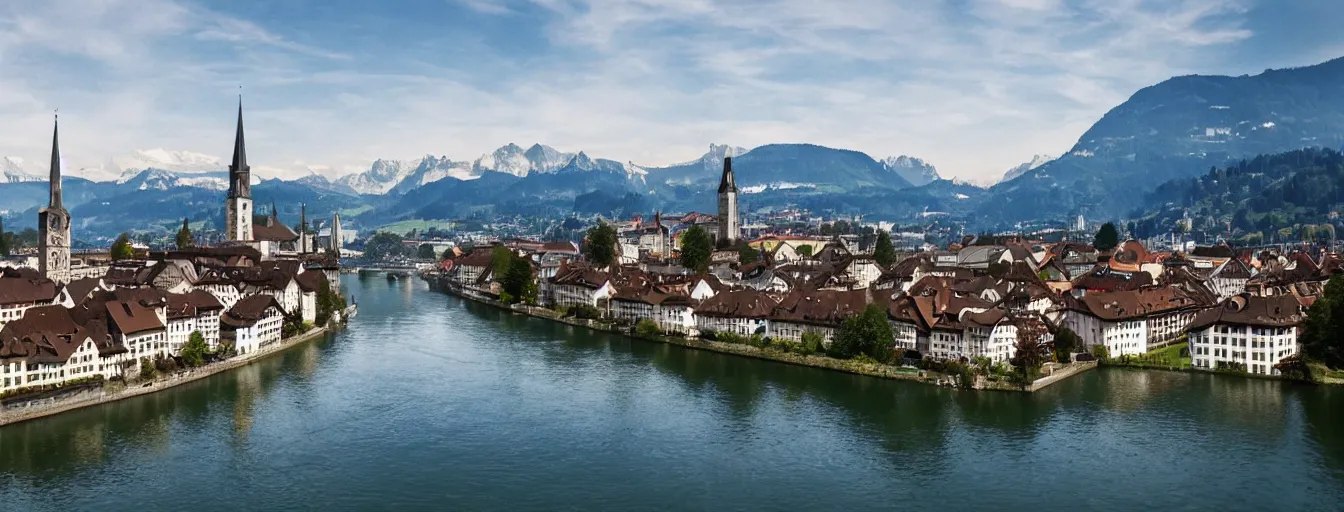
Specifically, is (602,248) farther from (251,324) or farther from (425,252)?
(425,252)

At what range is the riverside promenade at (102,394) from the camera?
832 inches

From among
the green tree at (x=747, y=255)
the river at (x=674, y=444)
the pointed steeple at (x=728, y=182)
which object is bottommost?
the river at (x=674, y=444)

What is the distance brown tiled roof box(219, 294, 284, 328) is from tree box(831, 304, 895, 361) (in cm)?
1609

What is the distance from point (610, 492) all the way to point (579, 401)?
7.54 m

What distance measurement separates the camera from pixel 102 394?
76.1ft

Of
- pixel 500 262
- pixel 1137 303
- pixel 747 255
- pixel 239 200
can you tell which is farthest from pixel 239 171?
pixel 1137 303

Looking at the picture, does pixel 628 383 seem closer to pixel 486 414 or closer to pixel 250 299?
pixel 486 414

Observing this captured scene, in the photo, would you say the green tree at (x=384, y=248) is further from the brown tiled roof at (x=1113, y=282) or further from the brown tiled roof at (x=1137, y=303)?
the brown tiled roof at (x=1137, y=303)

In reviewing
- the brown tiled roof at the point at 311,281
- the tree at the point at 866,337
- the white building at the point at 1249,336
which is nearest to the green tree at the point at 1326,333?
the white building at the point at 1249,336

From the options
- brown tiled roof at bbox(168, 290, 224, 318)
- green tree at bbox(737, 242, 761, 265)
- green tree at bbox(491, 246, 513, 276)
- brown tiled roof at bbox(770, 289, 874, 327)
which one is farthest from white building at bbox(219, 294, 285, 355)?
green tree at bbox(737, 242, 761, 265)

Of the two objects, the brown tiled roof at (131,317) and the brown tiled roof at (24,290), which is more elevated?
the brown tiled roof at (24,290)

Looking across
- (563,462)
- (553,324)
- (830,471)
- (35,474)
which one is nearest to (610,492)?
(563,462)

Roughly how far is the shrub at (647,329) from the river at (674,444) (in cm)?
659

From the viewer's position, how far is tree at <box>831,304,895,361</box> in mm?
28109
